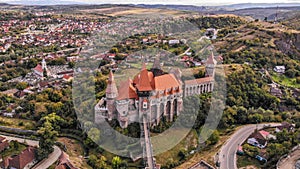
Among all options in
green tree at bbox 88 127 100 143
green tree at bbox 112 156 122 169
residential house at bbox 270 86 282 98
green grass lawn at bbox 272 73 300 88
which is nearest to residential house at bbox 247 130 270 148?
residential house at bbox 270 86 282 98

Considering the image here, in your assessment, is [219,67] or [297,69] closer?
[219,67]

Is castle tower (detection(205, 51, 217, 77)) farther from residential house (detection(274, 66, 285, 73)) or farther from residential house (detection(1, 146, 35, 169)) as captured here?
residential house (detection(1, 146, 35, 169))

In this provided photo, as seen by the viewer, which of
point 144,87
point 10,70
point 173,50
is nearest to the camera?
point 144,87

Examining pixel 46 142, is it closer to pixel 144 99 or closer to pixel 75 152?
pixel 75 152

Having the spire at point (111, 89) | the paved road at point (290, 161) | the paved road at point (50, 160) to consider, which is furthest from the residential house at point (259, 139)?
the paved road at point (50, 160)

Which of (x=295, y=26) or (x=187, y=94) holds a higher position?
(x=295, y=26)

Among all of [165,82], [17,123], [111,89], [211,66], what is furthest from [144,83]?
[17,123]

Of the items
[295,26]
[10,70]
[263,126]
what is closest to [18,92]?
[10,70]

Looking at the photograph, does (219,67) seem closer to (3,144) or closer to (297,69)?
(297,69)

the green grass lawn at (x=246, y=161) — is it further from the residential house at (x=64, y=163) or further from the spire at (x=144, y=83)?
the residential house at (x=64, y=163)
